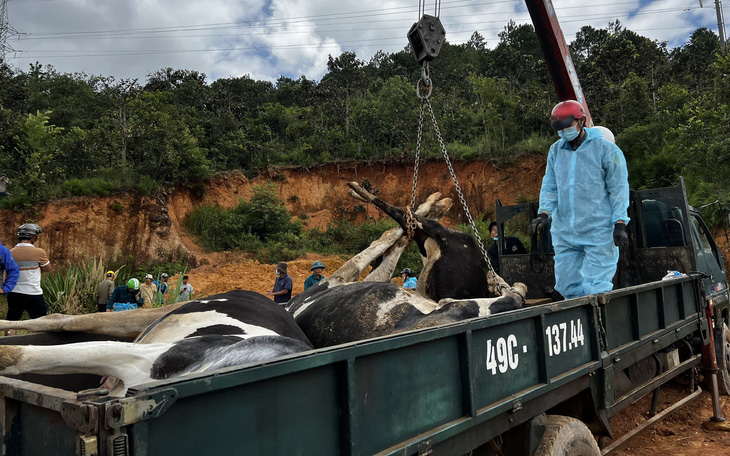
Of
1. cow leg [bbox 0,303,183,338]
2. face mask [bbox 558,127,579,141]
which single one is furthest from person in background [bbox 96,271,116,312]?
face mask [bbox 558,127,579,141]

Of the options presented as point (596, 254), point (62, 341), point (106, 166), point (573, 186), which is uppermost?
point (106, 166)

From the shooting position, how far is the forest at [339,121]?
16.7 m

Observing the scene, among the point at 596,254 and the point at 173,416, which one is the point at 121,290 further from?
the point at 173,416

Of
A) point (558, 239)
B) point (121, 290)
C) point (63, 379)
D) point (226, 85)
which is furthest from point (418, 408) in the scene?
point (226, 85)

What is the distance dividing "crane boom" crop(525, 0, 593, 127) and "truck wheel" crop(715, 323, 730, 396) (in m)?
2.78

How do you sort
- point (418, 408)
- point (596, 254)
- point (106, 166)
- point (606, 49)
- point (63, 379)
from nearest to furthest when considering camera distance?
1. point (418, 408)
2. point (63, 379)
3. point (596, 254)
4. point (106, 166)
5. point (606, 49)

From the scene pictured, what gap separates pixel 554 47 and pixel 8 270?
700 centimetres

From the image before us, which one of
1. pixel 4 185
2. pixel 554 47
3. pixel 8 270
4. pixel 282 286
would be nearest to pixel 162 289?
pixel 282 286

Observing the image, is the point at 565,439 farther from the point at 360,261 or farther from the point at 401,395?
the point at 360,261

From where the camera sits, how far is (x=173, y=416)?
1.25m

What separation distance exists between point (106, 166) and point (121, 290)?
1233 centimetres

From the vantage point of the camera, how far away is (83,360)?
199 centimetres

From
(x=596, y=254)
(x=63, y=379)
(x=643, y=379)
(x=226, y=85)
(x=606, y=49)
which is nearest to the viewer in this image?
(x=63, y=379)

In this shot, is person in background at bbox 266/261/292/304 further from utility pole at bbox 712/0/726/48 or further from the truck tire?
utility pole at bbox 712/0/726/48
